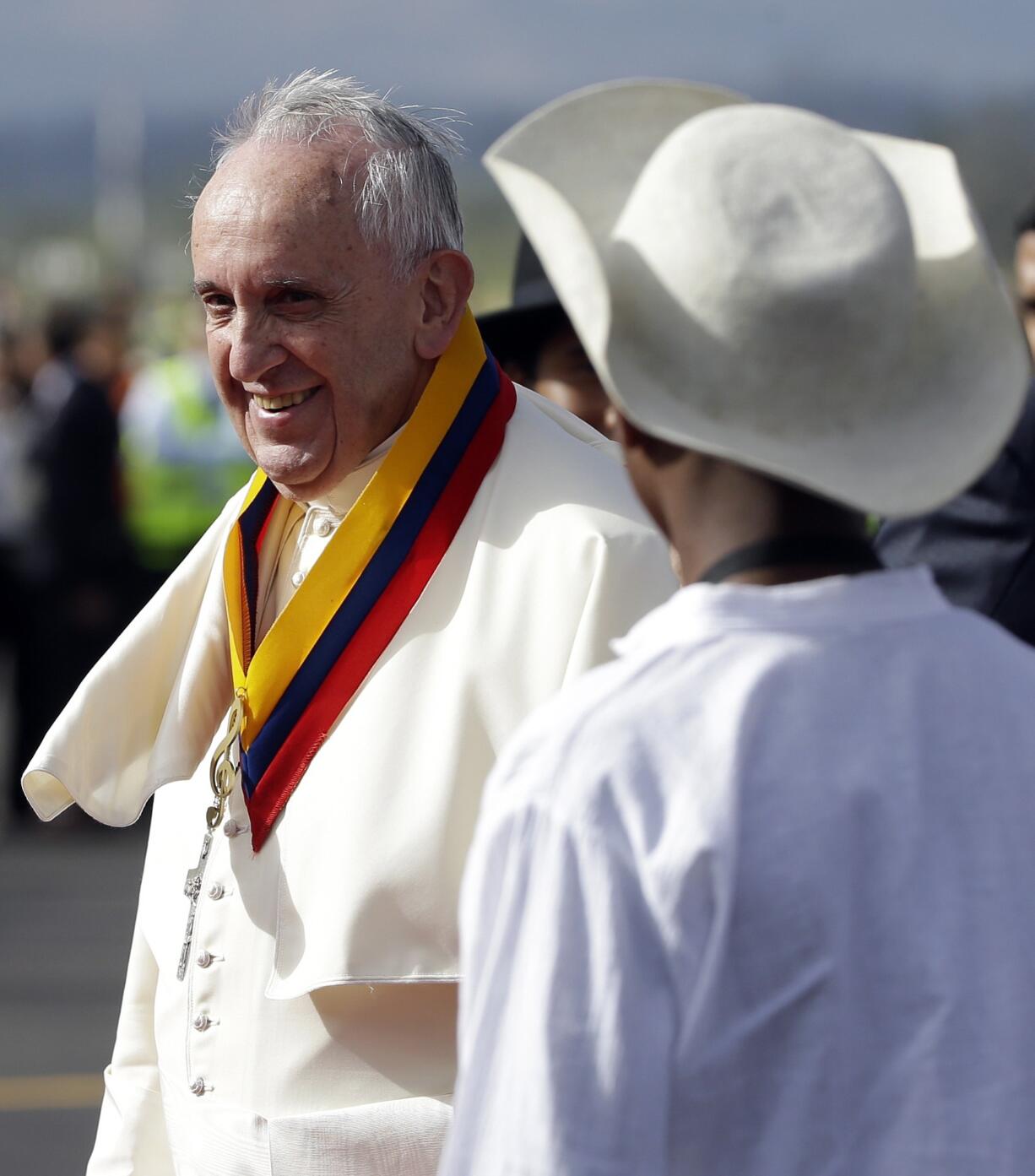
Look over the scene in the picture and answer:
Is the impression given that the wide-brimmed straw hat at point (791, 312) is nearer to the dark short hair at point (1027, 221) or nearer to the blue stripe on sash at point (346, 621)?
the blue stripe on sash at point (346, 621)

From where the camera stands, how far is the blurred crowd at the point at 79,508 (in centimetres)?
935

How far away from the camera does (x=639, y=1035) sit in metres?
1.34

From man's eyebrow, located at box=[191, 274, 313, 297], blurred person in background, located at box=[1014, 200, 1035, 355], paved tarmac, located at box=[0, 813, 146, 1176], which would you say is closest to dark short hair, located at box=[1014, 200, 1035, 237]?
blurred person in background, located at box=[1014, 200, 1035, 355]

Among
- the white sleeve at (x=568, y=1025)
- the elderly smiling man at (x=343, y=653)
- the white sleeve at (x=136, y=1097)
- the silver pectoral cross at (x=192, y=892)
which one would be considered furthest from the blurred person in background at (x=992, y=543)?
the white sleeve at (x=568, y=1025)

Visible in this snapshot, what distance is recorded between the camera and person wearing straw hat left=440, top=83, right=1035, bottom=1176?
135 centimetres

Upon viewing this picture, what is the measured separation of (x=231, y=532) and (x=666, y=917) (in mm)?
1383

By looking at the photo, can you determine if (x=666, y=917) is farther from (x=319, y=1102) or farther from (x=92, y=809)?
(x=92, y=809)

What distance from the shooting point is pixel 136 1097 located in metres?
2.52

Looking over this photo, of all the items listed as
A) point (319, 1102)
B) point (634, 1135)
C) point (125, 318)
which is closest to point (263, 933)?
point (319, 1102)

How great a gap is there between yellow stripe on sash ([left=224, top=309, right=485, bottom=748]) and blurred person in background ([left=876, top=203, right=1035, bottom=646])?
0.88m

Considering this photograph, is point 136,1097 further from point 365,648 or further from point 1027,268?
point 1027,268

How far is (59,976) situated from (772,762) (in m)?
5.62

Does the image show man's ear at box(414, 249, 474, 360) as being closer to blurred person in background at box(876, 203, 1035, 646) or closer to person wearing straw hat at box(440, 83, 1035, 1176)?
blurred person in background at box(876, 203, 1035, 646)

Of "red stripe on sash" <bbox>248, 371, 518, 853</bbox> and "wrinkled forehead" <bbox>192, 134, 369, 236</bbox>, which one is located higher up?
"wrinkled forehead" <bbox>192, 134, 369, 236</bbox>
